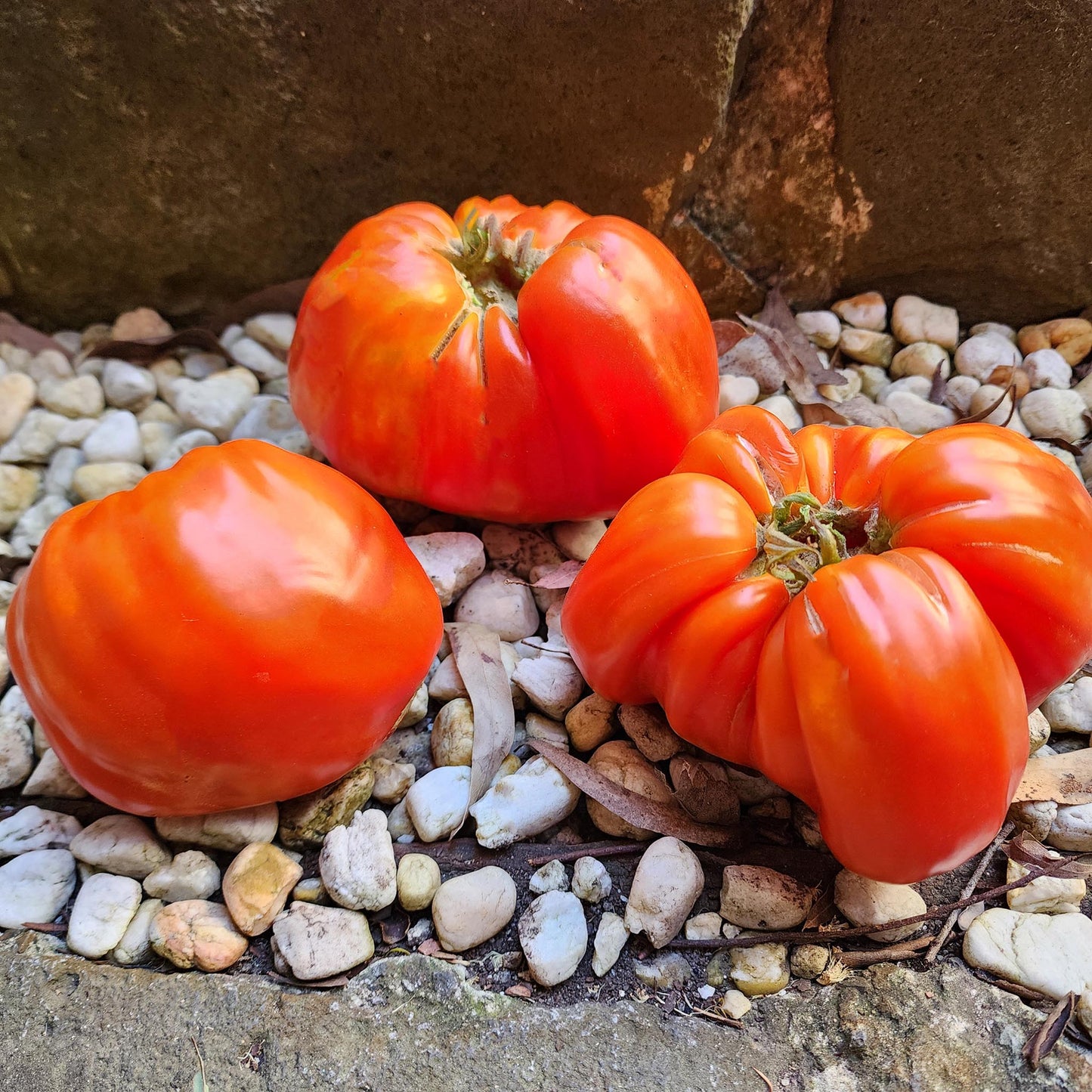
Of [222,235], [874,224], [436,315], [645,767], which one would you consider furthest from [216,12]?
[645,767]

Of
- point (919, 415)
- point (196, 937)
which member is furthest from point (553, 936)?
point (919, 415)

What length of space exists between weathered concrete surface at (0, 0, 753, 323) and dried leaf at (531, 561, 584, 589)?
697 mm

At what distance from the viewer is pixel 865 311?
66.9 inches

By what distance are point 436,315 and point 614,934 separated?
80 centimetres

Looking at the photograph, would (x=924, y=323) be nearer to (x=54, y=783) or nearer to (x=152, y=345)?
(x=152, y=345)

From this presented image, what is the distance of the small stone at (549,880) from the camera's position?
1021mm

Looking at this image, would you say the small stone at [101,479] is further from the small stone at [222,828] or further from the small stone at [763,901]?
the small stone at [763,901]

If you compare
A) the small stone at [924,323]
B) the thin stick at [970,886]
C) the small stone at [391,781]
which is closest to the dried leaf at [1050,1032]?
the thin stick at [970,886]

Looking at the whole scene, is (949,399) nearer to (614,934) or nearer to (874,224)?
(874,224)

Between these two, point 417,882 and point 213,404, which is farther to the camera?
point 213,404

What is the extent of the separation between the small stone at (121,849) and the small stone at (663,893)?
21.8 inches

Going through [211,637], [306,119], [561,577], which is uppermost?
[306,119]

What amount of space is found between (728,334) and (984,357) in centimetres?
46

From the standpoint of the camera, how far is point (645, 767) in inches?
43.4
